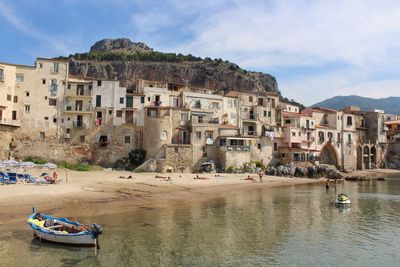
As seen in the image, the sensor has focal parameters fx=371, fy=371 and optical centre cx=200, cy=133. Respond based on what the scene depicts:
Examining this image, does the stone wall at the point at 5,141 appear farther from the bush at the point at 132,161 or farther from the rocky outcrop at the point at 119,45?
the rocky outcrop at the point at 119,45

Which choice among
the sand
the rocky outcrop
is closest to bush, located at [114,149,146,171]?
the sand

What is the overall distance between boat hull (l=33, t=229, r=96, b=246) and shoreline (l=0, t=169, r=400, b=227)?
4.78 meters

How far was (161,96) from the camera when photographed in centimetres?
6381

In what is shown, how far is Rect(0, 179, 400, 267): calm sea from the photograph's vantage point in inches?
731

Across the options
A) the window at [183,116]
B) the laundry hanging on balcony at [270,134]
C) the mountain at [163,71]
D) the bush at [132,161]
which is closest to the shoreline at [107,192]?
the bush at [132,161]

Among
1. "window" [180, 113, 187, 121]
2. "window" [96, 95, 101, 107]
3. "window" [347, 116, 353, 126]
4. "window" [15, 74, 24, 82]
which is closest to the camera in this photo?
"window" [15, 74, 24, 82]

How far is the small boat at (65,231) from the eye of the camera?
64.7 feet

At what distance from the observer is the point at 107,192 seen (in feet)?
120

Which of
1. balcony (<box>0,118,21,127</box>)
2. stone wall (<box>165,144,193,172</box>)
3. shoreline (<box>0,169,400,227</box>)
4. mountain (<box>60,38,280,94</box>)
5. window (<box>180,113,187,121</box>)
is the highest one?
mountain (<box>60,38,280,94</box>)

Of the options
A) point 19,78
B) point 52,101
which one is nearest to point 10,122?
point 52,101

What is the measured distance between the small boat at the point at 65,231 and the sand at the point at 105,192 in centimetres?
430

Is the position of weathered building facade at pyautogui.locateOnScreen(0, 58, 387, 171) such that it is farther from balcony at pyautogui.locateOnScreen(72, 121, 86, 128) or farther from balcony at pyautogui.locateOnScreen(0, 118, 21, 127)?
balcony at pyautogui.locateOnScreen(72, 121, 86, 128)

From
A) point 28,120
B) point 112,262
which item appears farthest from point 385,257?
point 28,120

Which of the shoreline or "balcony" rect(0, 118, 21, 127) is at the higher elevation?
"balcony" rect(0, 118, 21, 127)
